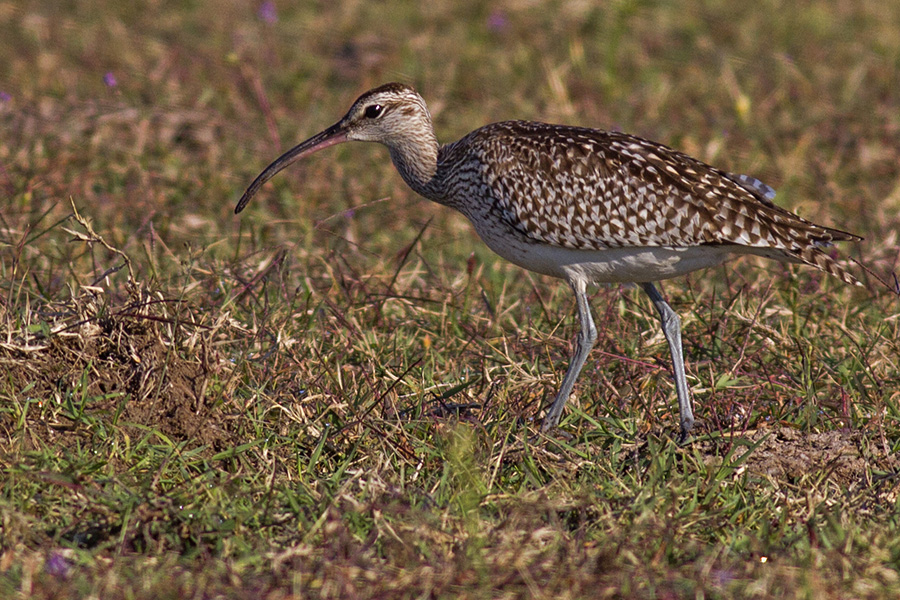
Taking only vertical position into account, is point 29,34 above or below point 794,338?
above

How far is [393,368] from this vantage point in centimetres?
610

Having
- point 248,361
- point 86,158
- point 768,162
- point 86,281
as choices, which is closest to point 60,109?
point 86,158

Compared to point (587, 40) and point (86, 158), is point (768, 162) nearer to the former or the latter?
point (587, 40)

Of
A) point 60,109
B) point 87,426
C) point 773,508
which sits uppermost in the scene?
point 60,109

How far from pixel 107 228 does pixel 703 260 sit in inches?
158

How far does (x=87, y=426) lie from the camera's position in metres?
5.16

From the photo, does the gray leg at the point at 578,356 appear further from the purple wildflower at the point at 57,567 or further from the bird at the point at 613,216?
the purple wildflower at the point at 57,567

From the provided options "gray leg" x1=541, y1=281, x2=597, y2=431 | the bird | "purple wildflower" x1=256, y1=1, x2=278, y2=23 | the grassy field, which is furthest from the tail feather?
"purple wildflower" x1=256, y1=1, x2=278, y2=23

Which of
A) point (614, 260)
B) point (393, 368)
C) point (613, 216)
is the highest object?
point (613, 216)

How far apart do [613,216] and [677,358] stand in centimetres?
75

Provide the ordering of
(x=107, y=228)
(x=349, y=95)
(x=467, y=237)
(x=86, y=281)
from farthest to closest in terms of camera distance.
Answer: (x=349, y=95)
(x=467, y=237)
(x=107, y=228)
(x=86, y=281)

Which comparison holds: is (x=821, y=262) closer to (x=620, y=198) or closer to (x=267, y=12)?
(x=620, y=198)

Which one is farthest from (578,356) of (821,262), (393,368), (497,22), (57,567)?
(497,22)

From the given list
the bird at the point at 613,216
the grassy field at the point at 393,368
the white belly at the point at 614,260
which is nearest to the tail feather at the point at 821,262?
the bird at the point at 613,216
